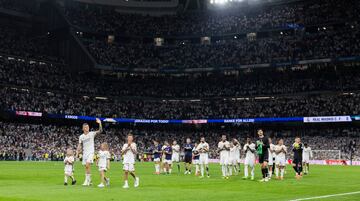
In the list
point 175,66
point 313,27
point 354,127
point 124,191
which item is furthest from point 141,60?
point 124,191

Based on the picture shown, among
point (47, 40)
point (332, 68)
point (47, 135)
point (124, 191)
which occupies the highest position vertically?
point (47, 40)

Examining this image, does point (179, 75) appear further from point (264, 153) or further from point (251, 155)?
point (264, 153)

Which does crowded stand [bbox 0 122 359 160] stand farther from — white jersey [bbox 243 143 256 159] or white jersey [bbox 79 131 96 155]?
white jersey [bbox 79 131 96 155]

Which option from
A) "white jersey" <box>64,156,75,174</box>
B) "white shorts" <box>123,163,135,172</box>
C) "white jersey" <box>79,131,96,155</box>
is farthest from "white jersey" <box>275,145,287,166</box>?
"white jersey" <box>64,156,75,174</box>

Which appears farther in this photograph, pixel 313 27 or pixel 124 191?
pixel 313 27

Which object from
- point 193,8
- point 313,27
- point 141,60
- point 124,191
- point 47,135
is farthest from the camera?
point 193,8

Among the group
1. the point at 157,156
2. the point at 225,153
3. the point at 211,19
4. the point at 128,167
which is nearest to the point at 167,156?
the point at 157,156

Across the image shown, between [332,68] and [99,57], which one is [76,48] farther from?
[332,68]

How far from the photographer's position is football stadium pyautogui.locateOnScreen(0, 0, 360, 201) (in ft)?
261

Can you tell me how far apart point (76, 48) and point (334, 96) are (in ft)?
159

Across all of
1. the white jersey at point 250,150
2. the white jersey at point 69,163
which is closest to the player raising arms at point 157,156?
the white jersey at point 250,150

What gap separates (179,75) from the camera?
9938cm

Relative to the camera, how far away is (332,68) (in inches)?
3403

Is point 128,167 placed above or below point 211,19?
below
